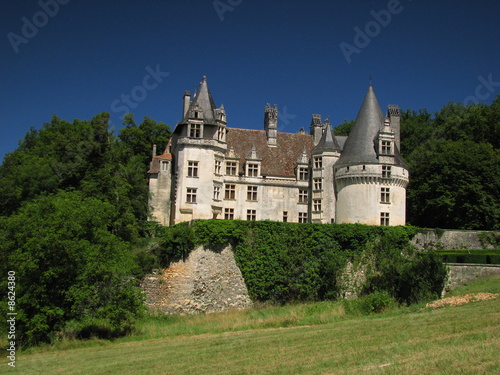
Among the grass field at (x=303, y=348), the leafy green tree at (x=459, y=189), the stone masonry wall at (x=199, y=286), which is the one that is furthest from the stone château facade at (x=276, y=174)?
the grass field at (x=303, y=348)

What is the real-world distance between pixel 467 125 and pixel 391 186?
1610 cm

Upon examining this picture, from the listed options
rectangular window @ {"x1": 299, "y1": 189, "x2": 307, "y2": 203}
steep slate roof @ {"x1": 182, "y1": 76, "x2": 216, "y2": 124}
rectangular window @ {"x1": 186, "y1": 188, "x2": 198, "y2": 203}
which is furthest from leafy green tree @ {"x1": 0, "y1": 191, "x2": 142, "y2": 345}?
rectangular window @ {"x1": 299, "y1": 189, "x2": 307, "y2": 203}

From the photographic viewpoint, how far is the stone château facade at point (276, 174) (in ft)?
110

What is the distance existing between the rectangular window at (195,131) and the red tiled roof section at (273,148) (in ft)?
10.2

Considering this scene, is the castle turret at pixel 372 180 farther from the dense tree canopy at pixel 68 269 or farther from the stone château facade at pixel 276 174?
the dense tree canopy at pixel 68 269

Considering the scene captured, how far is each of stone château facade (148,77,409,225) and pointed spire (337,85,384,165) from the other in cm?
6

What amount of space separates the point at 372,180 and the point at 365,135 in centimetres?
319

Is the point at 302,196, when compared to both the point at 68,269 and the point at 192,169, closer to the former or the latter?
the point at 192,169

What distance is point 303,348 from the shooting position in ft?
51.4

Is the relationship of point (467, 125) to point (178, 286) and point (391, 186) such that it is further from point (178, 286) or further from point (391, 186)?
point (178, 286)

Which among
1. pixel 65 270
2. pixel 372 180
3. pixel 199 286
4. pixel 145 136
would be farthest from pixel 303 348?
pixel 145 136

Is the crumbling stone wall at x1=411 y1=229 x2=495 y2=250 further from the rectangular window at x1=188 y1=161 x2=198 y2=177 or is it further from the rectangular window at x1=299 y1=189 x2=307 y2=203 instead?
the rectangular window at x1=188 y1=161 x2=198 y2=177

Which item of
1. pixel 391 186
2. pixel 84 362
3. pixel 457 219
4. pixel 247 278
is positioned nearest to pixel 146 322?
pixel 247 278

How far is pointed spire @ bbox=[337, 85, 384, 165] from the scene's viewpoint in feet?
112
